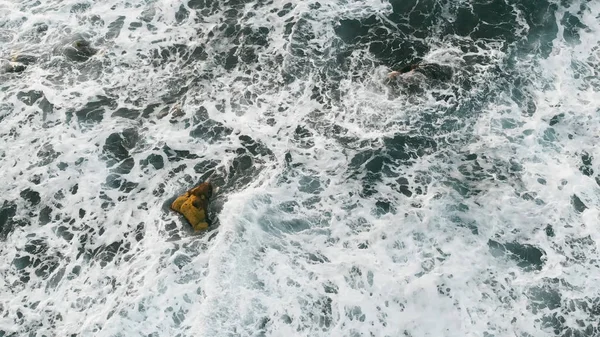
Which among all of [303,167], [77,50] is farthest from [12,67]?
[303,167]

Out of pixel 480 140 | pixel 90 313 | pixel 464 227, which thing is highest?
pixel 480 140

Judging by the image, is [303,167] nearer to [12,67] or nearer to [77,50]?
[77,50]

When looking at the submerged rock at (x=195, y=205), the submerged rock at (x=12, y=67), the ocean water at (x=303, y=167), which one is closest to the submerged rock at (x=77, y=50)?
the ocean water at (x=303, y=167)

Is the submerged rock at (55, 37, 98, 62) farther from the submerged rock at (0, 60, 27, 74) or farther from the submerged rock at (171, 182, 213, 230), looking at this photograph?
the submerged rock at (171, 182, 213, 230)

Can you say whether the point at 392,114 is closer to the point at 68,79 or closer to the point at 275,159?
the point at 275,159

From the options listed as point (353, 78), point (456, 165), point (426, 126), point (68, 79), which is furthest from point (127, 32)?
point (456, 165)

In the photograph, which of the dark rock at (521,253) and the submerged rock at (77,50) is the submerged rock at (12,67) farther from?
the dark rock at (521,253)
